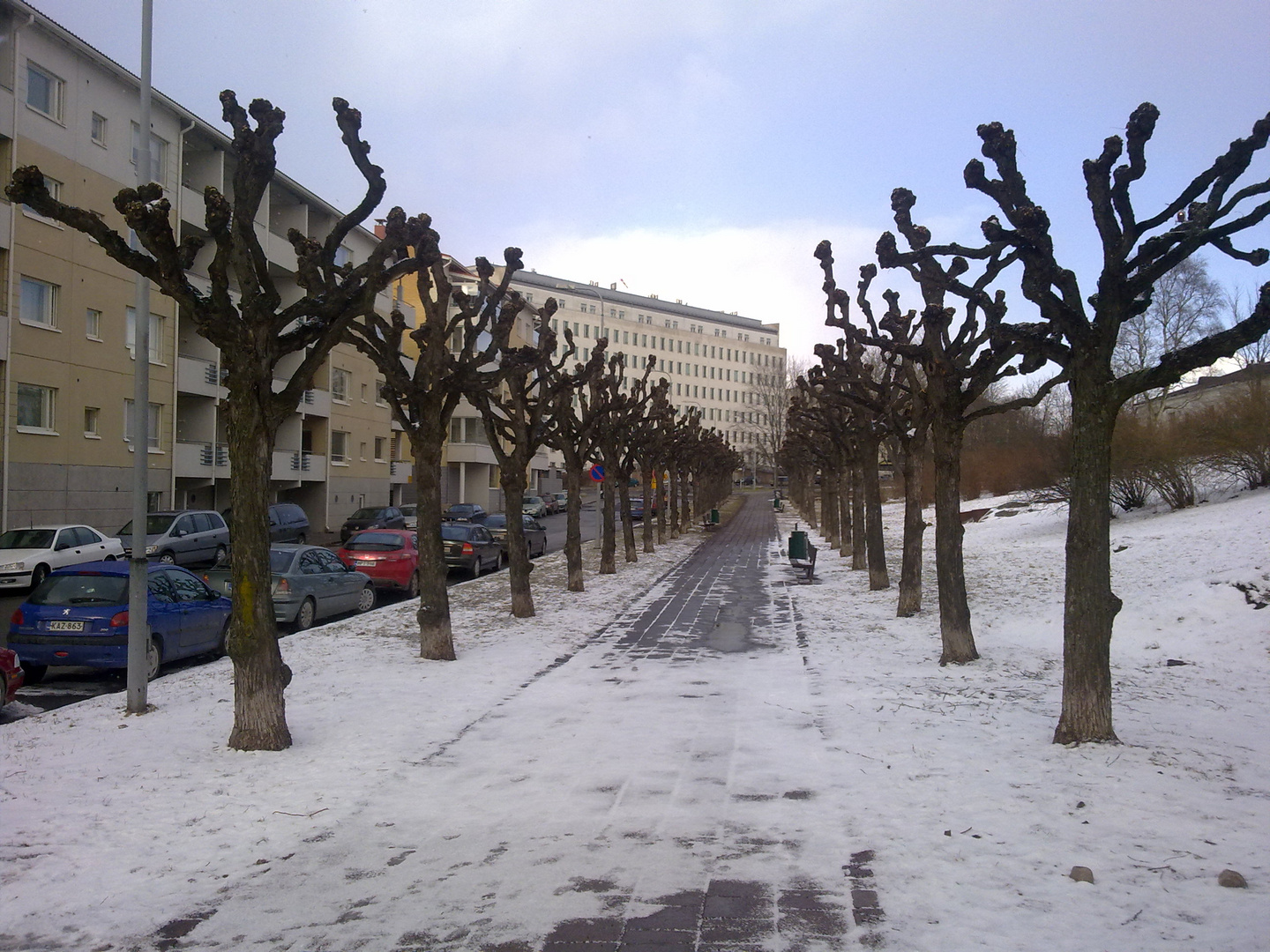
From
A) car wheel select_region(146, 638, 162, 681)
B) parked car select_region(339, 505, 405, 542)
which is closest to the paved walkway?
car wheel select_region(146, 638, 162, 681)

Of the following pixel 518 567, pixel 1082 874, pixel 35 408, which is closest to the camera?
pixel 1082 874

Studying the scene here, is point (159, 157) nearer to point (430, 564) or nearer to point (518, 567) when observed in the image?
point (518, 567)

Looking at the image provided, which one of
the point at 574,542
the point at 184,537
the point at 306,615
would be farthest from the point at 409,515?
the point at 306,615

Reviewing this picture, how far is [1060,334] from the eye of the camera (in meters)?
7.52

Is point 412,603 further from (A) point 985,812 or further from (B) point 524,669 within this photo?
(A) point 985,812

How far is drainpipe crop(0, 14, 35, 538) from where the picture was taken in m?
24.1

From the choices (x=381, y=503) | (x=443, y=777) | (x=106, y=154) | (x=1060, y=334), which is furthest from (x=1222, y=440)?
(x=381, y=503)

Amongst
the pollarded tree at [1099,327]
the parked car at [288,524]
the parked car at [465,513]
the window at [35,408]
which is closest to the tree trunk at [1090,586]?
the pollarded tree at [1099,327]

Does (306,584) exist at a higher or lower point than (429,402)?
lower

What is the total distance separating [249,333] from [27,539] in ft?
54.7

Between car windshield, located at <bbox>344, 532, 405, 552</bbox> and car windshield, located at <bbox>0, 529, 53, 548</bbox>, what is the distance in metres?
6.61

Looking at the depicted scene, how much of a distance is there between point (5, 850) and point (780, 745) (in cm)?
512

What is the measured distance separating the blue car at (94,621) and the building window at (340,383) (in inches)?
1286

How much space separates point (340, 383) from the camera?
43500 millimetres
